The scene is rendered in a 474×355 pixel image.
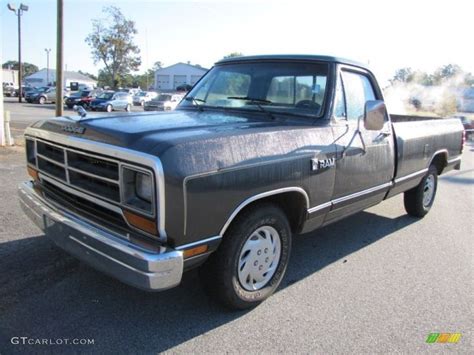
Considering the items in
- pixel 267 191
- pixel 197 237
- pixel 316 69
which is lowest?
pixel 197 237

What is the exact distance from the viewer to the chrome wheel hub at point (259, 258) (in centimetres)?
309

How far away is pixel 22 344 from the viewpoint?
2637mm

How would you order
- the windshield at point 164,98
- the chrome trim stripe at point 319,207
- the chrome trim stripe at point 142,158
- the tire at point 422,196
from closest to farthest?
the chrome trim stripe at point 142,158 < the chrome trim stripe at point 319,207 < the tire at point 422,196 < the windshield at point 164,98

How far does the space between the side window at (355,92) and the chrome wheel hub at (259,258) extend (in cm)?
150

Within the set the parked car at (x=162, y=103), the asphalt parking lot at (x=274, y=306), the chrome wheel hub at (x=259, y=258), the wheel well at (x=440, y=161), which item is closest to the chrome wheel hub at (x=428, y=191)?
the wheel well at (x=440, y=161)

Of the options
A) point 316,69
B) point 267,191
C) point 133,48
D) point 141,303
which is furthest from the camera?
point 133,48

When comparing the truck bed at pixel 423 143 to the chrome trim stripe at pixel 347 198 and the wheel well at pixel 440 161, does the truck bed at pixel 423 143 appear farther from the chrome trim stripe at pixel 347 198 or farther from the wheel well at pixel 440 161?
the chrome trim stripe at pixel 347 198

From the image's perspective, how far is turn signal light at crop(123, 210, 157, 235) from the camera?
245cm

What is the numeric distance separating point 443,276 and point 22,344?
3706mm

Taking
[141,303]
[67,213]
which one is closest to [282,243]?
[141,303]

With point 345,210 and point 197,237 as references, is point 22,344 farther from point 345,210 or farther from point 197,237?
point 345,210

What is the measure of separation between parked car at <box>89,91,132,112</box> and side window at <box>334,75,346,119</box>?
2759cm

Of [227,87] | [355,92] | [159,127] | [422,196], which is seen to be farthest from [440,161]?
[159,127]

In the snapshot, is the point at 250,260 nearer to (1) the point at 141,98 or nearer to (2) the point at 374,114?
(2) the point at 374,114
